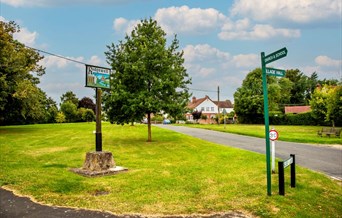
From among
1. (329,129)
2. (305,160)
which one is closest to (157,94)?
(305,160)

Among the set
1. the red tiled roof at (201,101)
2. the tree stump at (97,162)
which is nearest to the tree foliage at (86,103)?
the red tiled roof at (201,101)

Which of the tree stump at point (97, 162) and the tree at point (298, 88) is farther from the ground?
the tree at point (298, 88)

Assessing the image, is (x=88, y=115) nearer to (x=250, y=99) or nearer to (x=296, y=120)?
(x=250, y=99)

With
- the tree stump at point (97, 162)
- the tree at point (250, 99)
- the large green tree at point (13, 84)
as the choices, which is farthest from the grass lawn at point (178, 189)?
the tree at point (250, 99)

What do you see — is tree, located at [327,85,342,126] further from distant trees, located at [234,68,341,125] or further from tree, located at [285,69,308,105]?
tree, located at [285,69,308,105]

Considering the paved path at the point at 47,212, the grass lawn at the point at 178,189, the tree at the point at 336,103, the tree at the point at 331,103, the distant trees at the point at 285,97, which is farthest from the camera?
the distant trees at the point at 285,97

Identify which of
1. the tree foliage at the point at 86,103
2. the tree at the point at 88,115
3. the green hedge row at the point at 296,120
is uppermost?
the tree foliage at the point at 86,103

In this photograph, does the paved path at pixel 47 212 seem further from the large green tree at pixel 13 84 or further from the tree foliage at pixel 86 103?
the tree foliage at pixel 86 103

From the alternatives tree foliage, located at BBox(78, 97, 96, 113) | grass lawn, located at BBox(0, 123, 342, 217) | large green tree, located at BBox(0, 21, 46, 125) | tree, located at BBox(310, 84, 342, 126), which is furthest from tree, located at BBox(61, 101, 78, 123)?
grass lawn, located at BBox(0, 123, 342, 217)

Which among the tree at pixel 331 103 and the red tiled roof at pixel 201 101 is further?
the red tiled roof at pixel 201 101

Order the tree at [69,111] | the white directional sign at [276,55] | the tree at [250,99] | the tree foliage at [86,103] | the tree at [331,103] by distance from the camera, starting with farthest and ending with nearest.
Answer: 1. the tree foliage at [86,103]
2. the tree at [69,111]
3. the tree at [250,99]
4. the tree at [331,103]
5. the white directional sign at [276,55]

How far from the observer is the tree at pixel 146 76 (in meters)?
19.3

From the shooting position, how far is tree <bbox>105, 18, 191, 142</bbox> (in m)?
19.3

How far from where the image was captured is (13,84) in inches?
1185
